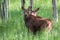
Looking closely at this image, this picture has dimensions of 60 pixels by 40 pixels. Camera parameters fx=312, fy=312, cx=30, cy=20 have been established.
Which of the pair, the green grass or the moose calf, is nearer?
the green grass

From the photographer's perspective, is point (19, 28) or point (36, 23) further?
point (19, 28)

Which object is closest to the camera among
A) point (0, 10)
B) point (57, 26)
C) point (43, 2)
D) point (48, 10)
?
point (57, 26)

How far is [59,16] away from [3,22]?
2.04m

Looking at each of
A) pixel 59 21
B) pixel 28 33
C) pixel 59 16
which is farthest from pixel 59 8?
pixel 28 33

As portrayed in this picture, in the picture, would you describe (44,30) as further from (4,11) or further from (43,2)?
(43,2)

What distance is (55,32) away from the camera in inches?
322

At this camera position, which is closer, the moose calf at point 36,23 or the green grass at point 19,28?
the green grass at point 19,28

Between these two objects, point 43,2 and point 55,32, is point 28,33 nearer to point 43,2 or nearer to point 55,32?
point 55,32

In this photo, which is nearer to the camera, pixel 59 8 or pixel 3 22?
pixel 3 22

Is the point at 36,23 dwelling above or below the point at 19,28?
above

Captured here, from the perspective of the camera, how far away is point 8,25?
30.0 feet

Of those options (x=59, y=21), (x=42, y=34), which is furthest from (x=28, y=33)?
(x=59, y=21)

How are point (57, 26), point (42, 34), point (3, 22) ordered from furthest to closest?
point (3, 22) < point (57, 26) < point (42, 34)

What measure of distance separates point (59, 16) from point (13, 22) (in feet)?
5.92
